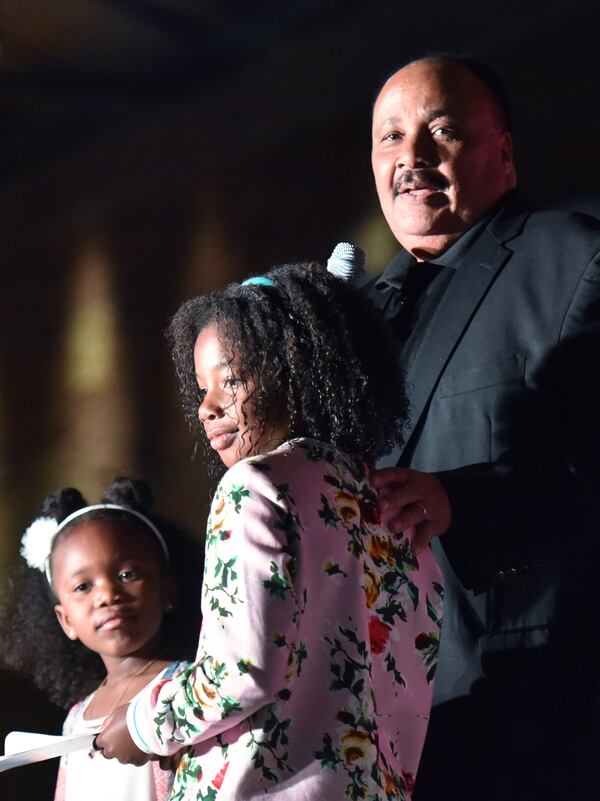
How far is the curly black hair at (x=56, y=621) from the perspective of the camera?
7.23 ft

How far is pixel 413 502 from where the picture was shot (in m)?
1.42

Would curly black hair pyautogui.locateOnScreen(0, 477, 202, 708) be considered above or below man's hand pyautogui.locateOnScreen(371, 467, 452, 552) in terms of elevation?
below

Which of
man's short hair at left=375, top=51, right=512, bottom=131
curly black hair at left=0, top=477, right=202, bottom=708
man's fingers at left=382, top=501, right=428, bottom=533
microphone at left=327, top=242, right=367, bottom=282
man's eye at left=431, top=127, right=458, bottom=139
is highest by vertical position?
man's short hair at left=375, top=51, right=512, bottom=131

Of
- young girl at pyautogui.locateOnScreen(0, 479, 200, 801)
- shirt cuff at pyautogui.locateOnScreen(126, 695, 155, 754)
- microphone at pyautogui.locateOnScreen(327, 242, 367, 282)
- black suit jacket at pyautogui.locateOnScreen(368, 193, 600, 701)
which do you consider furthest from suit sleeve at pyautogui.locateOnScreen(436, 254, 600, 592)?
young girl at pyautogui.locateOnScreen(0, 479, 200, 801)

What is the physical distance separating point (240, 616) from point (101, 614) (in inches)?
35.1

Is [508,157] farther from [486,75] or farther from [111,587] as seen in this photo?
[111,587]

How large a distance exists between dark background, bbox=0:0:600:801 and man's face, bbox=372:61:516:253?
0.36 metres

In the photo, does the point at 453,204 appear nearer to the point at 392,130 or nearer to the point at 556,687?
the point at 392,130

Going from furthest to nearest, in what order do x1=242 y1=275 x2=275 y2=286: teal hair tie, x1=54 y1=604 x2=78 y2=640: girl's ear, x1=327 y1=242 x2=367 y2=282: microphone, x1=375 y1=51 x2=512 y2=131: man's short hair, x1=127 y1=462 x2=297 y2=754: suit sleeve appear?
x1=54 y1=604 x2=78 y2=640: girl's ear
x1=375 y1=51 x2=512 y2=131: man's short hair
x1=327 y1=242 x2=367 y2=282: microphone
x1=242 y1=275 x2=275 y2=286: teal hair tie
x1=127 y1=462 x2=297 y2=754: suit sleeve

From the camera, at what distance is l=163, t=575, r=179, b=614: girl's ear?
2.14 metres

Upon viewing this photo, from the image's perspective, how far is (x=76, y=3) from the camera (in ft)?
8.30

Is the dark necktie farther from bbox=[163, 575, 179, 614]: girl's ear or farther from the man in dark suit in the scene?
bbox=[163, 575, 179, 614]: girl's ear

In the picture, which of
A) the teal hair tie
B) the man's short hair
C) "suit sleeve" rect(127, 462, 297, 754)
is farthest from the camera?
the man's short hair

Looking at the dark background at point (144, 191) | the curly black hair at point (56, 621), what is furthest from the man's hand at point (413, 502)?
the dark background at point (144, 191)
